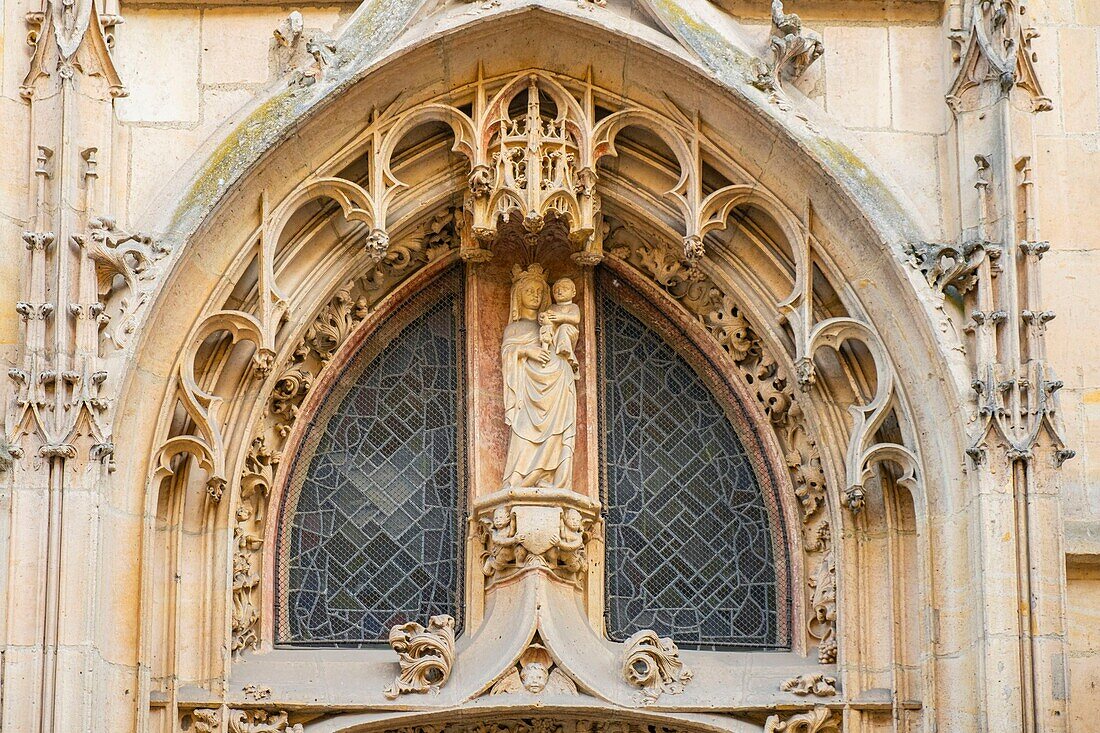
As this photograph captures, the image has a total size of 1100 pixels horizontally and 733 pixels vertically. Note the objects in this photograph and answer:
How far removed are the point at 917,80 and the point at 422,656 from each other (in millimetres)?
3776

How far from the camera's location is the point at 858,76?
13.3m

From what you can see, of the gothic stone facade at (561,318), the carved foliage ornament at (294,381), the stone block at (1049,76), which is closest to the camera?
the gothic stone facade at (561,318)

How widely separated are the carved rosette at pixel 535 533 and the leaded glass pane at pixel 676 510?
0.33 metres

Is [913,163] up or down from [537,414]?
up

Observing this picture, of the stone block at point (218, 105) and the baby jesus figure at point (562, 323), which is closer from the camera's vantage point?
the stone block at point (218, 105)

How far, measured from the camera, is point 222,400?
1280 centimetres

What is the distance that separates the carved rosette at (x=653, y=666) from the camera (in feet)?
41.7

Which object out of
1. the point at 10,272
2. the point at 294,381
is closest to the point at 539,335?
the point at 294,381

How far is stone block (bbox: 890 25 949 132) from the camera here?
13211 mm

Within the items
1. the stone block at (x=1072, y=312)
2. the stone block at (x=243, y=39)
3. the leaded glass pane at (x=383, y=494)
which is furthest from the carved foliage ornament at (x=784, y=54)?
the stone block at (x=243, y=39)

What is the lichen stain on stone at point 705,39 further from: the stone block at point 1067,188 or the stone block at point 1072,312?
the stone block at point 1072,312

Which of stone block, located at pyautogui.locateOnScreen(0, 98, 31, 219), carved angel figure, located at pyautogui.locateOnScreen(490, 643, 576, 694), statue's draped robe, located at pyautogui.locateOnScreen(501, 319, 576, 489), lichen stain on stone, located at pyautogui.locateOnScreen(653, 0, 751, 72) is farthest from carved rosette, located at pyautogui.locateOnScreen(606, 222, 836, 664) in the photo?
stone block, located at pyautogui.locateOnScreen(0, 98, 31, 219)

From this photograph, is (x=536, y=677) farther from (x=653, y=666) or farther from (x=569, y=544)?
(x=569, y=544)

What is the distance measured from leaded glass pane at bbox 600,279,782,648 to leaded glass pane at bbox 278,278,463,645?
81cm
